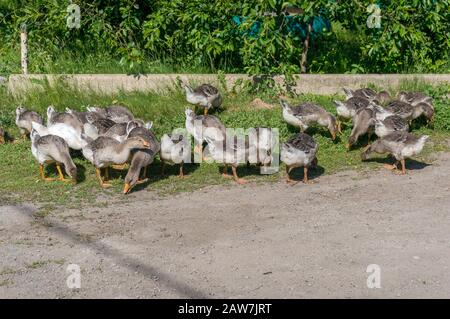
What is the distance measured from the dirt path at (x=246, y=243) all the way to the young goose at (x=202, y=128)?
49.0 inches

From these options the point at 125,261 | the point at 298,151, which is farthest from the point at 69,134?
the point at 125,261

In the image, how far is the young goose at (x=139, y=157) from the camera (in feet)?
31.9

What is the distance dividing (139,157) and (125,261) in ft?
8.75

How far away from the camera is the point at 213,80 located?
1365cm

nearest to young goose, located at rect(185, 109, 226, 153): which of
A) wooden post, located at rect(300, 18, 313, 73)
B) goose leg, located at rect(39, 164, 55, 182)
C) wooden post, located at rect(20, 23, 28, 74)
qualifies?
goose leg, located at rect(39, 164, 55, 182)

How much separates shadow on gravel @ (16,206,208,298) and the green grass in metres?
0.48

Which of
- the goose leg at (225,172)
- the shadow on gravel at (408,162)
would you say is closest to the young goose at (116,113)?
the goose leg at (225,172)

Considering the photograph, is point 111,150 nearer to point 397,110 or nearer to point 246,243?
point 246,243

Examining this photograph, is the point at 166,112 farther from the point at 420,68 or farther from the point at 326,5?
the point at 420,68

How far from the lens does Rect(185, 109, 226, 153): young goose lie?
11.0m

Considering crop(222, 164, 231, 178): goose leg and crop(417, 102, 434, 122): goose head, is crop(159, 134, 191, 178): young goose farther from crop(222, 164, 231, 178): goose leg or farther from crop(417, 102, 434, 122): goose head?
crop(417, 102, 434, 122): goose head

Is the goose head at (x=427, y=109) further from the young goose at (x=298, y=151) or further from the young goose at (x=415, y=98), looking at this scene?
the young goose at (x=298, y=151)
